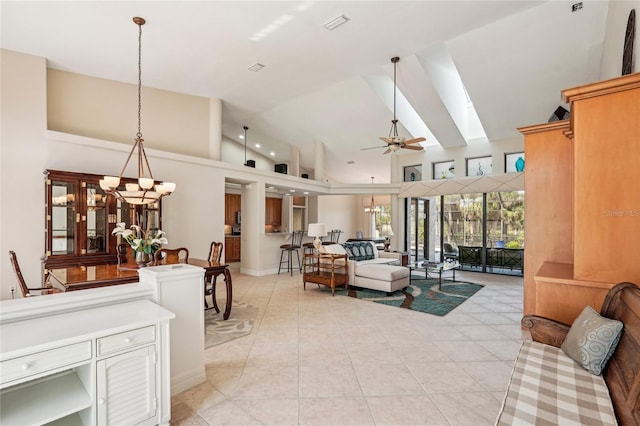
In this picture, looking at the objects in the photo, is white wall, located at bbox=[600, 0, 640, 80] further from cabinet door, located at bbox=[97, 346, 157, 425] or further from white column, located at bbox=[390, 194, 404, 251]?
white column, located at bbox=[390, 194, 404, 251]

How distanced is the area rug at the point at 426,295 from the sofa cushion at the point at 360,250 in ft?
2.62

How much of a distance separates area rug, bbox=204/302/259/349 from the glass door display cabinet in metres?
1.81

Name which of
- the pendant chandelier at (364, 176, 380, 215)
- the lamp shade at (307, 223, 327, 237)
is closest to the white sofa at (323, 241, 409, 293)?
the lamp shade at (307, 223, 327, 237)

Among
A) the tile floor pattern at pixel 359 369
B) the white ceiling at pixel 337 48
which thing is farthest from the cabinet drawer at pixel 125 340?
the white ceiling at pixel 337 48

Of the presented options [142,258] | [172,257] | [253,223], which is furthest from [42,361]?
[253,223]

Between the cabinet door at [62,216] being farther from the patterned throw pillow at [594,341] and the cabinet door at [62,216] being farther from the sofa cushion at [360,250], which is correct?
the patterned throw pillow at [594,341]

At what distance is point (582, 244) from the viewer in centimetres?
220

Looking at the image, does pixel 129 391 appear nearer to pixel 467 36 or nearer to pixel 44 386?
pixel 44 386

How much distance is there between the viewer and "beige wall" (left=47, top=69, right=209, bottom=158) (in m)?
4.63

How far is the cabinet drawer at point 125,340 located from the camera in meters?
1.64

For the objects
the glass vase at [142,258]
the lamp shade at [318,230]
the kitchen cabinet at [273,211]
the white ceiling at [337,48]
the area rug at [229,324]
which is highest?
→ the white ceiling at [337,48]

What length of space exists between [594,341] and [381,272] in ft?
12.3

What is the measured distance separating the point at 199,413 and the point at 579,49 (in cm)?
680

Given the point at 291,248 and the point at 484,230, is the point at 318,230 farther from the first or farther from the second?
the point at 484,230
